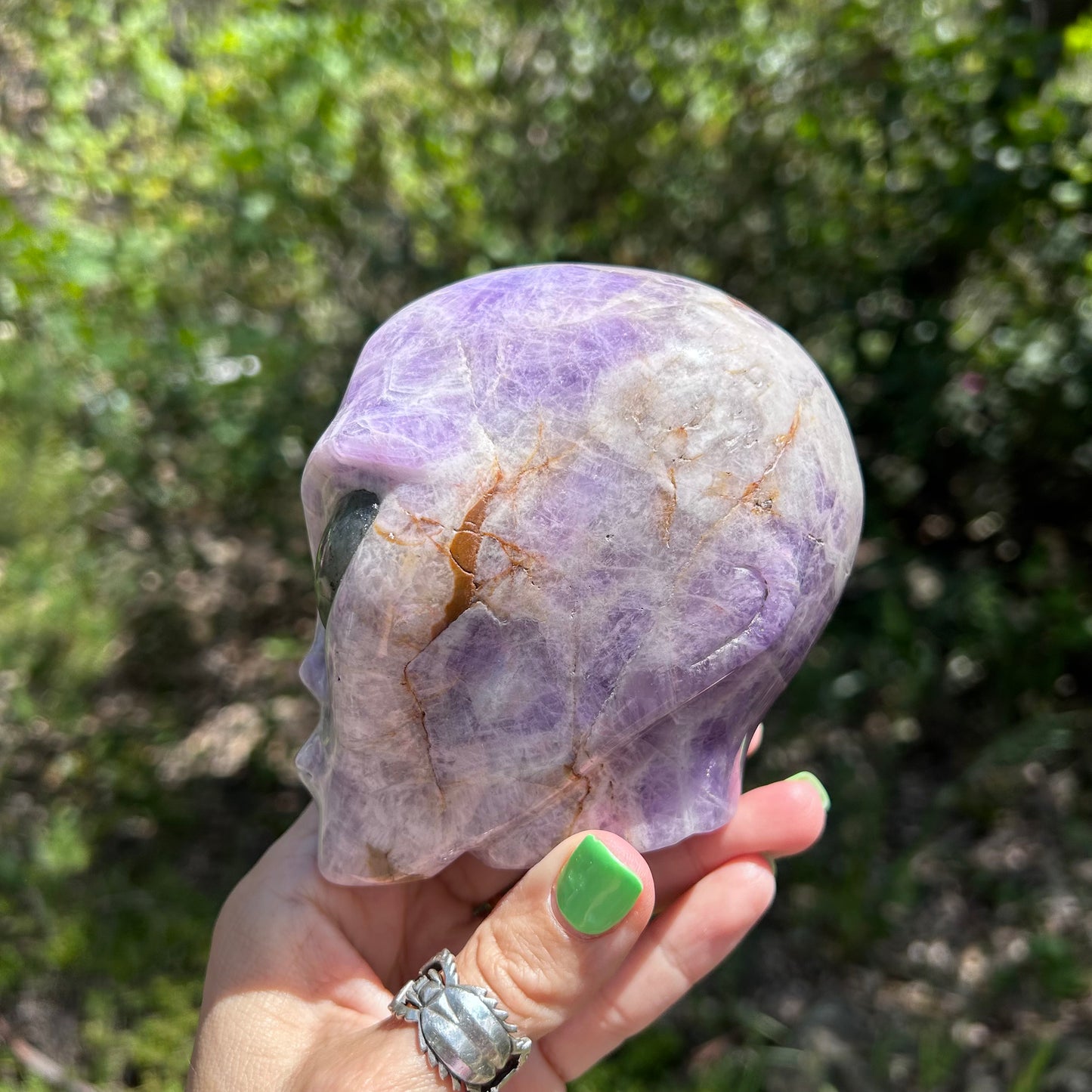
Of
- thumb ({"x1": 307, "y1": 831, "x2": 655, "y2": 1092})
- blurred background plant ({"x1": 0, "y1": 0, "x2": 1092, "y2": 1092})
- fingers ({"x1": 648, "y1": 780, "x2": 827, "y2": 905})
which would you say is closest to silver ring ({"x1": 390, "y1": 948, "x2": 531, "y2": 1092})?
thumb ({"x1": 307, "y1": 831, "x2": 655, "y2": 1092})

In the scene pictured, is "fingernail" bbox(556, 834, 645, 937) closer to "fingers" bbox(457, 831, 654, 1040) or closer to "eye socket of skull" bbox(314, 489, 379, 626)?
"fingers" bbox(457, 831, 654, 1040)

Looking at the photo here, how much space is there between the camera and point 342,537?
120 cm

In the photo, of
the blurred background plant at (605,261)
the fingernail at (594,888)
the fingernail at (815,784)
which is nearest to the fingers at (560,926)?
the fingernail at (594,888)

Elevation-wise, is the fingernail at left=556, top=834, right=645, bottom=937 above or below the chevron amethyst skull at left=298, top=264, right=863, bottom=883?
below

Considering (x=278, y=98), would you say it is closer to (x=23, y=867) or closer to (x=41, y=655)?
(x=41, y=655)

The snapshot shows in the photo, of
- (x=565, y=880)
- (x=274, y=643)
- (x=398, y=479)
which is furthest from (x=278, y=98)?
(x=565, y=880)

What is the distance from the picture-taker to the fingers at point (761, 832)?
147cm

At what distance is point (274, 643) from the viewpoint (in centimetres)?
227

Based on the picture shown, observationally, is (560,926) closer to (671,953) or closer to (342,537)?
(671,953)

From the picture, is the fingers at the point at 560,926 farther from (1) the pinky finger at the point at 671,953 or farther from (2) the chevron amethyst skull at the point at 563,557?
(1) the pinky finger at the point at 671,953

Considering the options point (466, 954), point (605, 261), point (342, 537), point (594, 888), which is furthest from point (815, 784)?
point (605, 261)

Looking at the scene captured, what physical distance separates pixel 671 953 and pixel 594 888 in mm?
366

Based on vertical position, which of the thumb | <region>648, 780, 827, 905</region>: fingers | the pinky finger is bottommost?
the pinky finger

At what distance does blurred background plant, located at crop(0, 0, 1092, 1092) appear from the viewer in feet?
6.97
